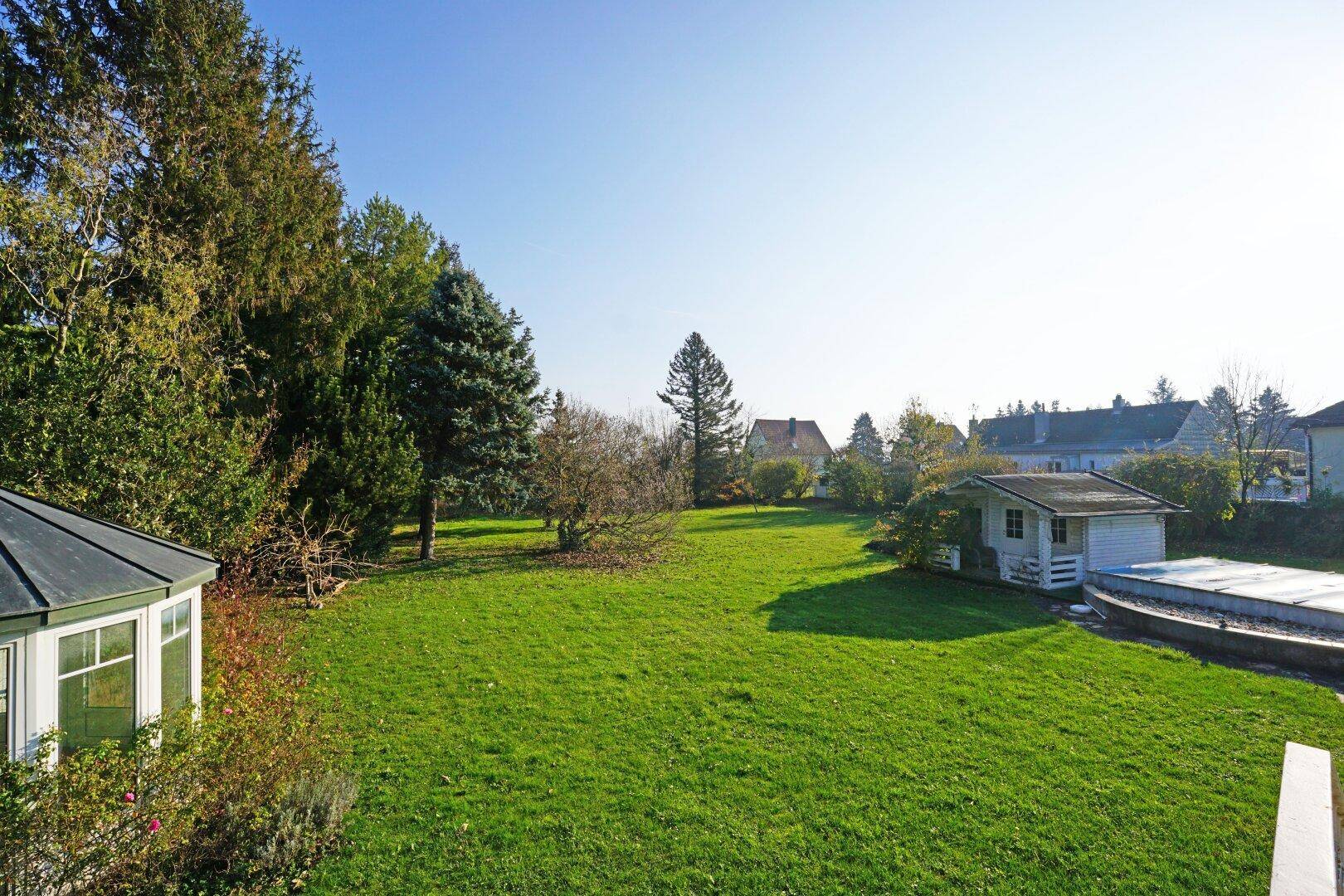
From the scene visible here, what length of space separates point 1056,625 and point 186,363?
18.6 m

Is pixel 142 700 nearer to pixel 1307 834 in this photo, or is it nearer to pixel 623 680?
pixel 623 680

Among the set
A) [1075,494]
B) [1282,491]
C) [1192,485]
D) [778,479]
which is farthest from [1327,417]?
[778,479]

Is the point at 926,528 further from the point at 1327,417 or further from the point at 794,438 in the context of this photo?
the point at 794,438

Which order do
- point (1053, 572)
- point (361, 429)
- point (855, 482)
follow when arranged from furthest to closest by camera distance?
point (855, 482) < point (361, 429) < point (1053, 572)

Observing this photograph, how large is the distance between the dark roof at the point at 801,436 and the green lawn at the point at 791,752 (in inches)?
1731

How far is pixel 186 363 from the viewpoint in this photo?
12.0 metres

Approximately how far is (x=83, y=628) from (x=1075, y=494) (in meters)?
19.3

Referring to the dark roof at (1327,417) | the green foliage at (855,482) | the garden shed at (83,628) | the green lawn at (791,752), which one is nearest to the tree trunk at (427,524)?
the green lawn at (791,752)

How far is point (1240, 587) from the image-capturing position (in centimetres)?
1267

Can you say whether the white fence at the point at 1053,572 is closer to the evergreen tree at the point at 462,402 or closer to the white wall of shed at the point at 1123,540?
the white wall of shed at the point at 1123,540

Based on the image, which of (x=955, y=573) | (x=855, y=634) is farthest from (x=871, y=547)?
(x=855, y=634)

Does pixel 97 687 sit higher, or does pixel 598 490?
pixel 598 490

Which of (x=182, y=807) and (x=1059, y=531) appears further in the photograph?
(x=1059, y=531)

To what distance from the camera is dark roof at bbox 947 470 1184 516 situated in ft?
48.7
